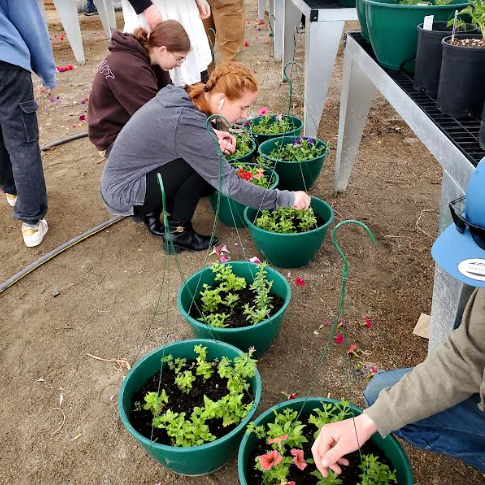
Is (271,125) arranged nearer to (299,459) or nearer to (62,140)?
(62,140)

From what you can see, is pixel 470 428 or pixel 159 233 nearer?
pixel 470 428

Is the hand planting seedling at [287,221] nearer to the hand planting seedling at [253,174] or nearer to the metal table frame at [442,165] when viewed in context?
the hand planting seedling at [253,174]

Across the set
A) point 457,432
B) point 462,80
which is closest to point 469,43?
point 462,80

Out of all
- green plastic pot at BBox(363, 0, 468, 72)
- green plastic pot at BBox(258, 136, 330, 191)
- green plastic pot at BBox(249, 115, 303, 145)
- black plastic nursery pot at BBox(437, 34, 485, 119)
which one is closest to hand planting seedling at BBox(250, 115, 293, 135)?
green plastic pot at BBox(249, 115, 303, 145)

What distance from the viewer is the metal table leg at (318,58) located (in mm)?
2855

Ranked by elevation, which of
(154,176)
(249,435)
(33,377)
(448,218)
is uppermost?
(448,218)

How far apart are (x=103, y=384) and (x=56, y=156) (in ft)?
7.77

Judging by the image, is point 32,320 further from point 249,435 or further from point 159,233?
point 249,435

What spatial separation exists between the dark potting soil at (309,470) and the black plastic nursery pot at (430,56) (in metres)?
1.18

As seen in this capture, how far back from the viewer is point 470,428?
1.21 metres

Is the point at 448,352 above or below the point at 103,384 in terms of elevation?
above

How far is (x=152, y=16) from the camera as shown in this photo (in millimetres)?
2746

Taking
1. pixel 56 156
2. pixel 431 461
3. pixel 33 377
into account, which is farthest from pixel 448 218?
pixel 56 156

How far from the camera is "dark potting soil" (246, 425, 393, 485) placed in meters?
1.30
